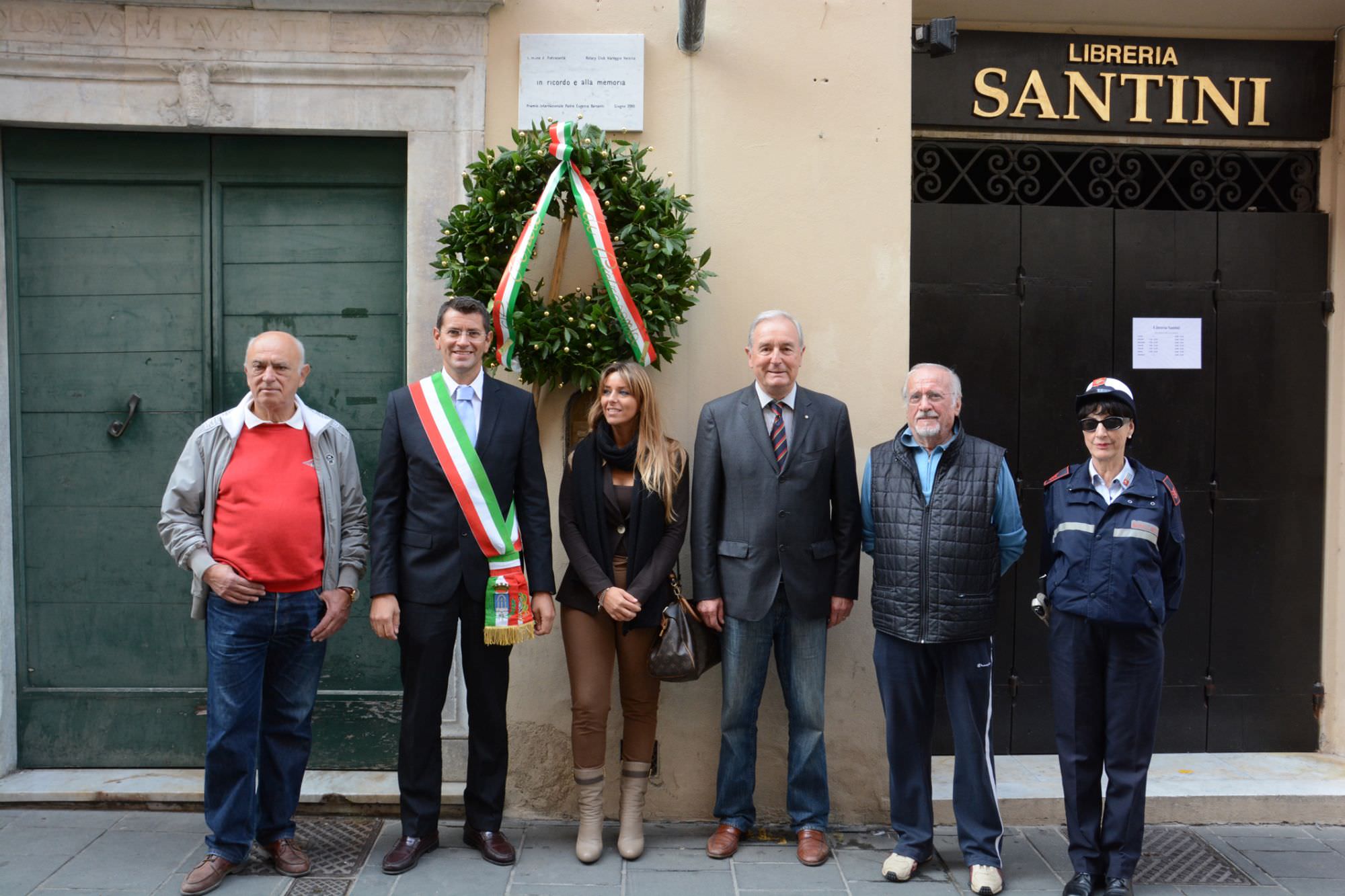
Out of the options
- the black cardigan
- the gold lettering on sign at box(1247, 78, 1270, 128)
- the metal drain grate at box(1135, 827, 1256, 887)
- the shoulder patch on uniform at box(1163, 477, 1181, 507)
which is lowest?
the metal drain grate at box(1135, 827, 1256, 887)

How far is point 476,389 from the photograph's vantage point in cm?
407

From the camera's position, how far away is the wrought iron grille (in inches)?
207

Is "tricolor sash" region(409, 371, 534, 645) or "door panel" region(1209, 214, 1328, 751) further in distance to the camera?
"door panel" region(1209, 214, 1328, 751)

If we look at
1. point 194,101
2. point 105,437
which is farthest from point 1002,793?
point 194,101

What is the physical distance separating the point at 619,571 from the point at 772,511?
25.3 inches

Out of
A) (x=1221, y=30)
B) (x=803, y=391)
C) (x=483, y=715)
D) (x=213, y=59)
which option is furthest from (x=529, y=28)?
(x=1221, y=30)

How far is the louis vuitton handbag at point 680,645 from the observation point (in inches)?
158

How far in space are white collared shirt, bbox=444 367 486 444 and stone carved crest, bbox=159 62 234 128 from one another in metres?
1.69

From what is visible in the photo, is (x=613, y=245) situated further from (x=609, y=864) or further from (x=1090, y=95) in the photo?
(x=1090, y=95)

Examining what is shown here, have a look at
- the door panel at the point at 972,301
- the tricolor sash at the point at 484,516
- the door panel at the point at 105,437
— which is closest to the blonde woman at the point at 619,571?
the tricolor sash at the point at 484,516

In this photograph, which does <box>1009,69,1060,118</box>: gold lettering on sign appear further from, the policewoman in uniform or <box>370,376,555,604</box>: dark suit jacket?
<box>370,376,555,604</box>: dark suit jacket

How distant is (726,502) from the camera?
4.16 meters

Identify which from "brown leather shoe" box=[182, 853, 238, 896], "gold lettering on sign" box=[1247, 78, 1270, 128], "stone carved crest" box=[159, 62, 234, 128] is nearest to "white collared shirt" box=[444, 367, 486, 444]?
"stone carved crest" box=[159, 62, 234, 128]

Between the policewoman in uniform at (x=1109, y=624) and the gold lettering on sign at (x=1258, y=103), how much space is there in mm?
2429
